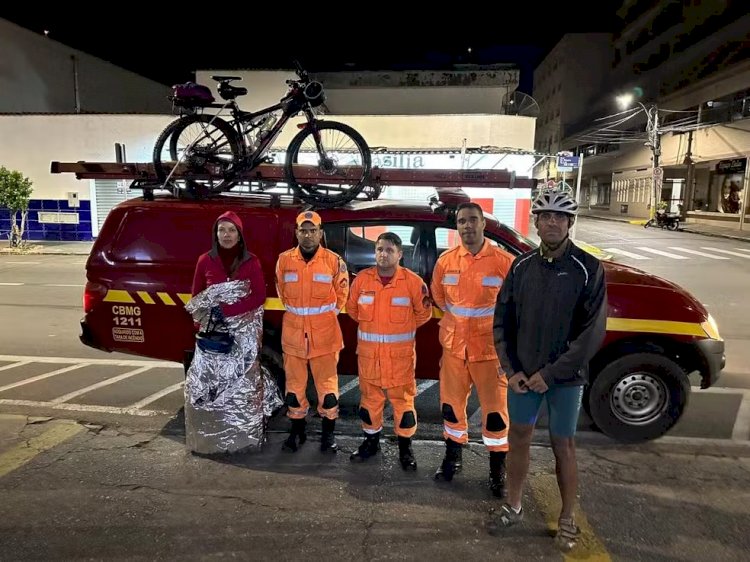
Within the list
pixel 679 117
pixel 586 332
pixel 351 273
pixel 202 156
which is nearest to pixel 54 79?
pixel 202 156

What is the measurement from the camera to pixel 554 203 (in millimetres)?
2887

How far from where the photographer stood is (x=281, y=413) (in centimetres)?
481

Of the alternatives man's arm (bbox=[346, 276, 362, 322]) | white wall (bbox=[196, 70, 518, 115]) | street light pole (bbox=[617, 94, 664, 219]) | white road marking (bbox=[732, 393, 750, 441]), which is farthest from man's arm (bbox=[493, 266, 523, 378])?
street light pole (bbox=[617, 94, 664, 219])

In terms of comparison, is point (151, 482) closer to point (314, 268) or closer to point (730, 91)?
point (314, 268)

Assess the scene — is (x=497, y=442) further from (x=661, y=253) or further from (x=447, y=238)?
(x=661, y=253)

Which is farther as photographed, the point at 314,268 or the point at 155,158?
the point at 155,158

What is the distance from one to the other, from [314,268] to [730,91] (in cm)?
3480

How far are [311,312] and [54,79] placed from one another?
25.5m

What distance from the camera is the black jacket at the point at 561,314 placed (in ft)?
9.16

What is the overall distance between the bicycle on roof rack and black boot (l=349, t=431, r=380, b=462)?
75.5 inches

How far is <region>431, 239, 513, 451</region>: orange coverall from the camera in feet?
11.3

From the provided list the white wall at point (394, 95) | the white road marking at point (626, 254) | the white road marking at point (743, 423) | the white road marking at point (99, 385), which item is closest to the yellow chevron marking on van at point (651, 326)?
the white road marking at point (743, 423)

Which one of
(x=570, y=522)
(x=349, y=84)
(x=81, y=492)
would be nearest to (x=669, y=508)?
(x=570, y=522)

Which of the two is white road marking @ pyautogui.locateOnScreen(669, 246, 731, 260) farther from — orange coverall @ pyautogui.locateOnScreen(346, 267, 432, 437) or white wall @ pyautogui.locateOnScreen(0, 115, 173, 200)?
white wall @ pyautogui.locateOnScreen(0, 115, 173, 200)
